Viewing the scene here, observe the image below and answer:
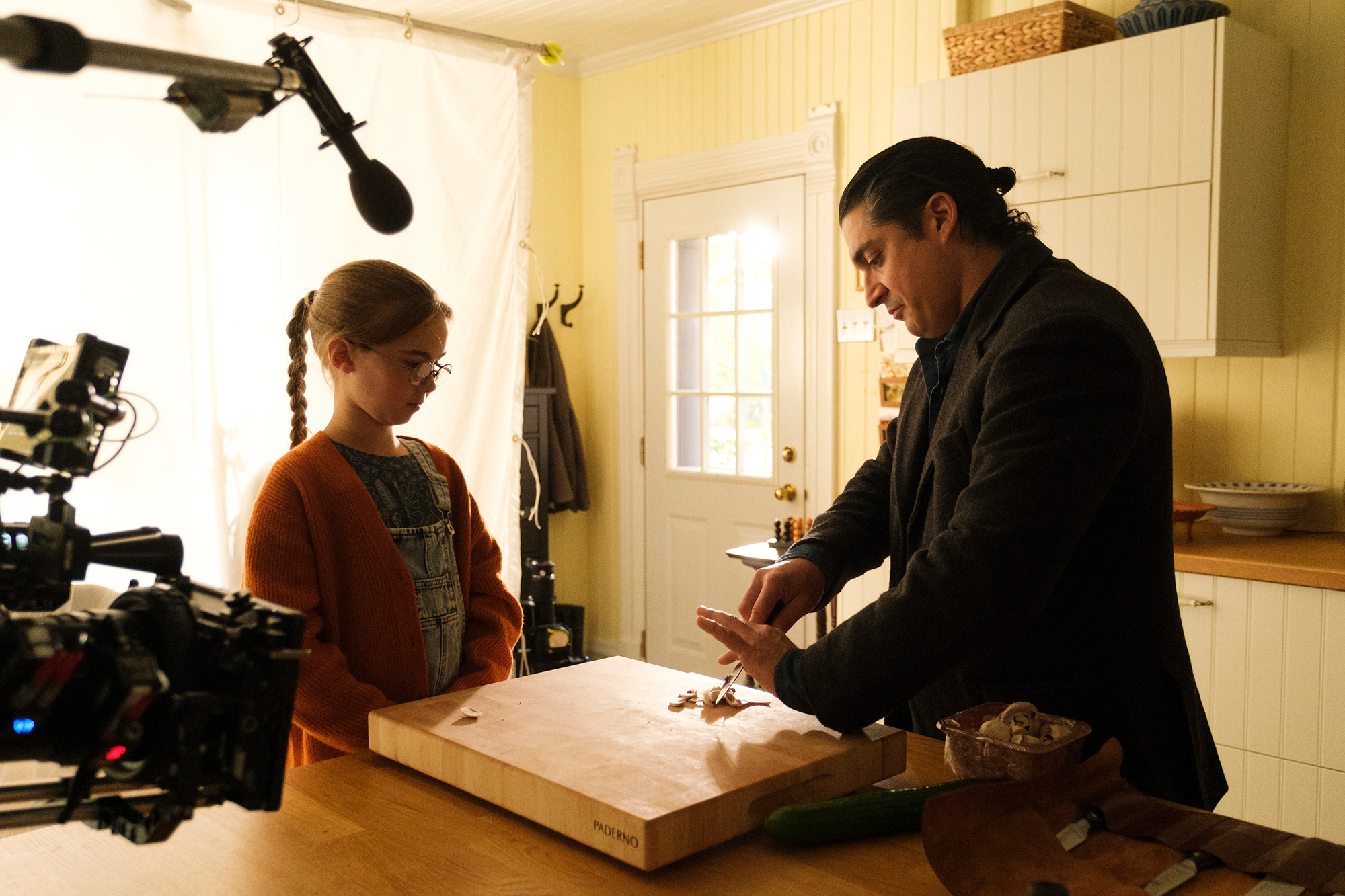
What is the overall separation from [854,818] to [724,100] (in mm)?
3824

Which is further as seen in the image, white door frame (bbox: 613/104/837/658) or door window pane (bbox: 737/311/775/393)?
door window pane (bbox: 737/311/775/393)

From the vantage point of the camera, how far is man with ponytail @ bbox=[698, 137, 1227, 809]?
1.08 m

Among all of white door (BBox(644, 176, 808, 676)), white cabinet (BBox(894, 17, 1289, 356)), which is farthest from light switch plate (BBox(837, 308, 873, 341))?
white cabinet (BBox(894, 17, 1289, 356))

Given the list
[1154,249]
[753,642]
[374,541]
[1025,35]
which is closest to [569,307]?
[1025,35]

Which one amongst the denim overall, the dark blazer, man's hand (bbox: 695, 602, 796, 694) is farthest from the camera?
the denim overall

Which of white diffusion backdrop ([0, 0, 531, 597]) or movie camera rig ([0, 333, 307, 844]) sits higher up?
white diffusion backdrop ([0, 0, 531, 597])

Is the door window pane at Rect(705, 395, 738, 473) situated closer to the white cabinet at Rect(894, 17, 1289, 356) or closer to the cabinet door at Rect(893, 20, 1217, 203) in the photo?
the cabinet door at Rect(893, 20, 1217, 203)

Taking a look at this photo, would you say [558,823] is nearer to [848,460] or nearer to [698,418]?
[848,460]

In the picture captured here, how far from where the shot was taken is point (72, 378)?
0.62 m

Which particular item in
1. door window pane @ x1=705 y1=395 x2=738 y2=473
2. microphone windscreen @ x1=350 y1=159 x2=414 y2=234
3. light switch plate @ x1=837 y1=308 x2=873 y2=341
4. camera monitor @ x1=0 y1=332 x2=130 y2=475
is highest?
light switch plate @ x1=837 y1=308 x2=873 y2=341

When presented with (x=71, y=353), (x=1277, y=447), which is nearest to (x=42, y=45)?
(x=71, y=353)

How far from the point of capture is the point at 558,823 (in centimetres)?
99

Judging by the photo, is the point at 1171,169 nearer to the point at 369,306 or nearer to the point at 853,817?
the point at 369,306

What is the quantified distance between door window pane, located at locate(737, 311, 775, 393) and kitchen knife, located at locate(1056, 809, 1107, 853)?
3362mm
